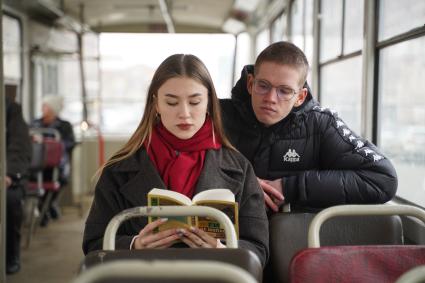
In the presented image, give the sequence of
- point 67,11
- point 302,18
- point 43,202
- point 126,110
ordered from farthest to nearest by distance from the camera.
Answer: point 126,110 < point 67,11 < point 43,202 < point 302,18

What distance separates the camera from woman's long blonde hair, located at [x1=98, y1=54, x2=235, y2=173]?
179cm

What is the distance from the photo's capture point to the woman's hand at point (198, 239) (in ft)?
5.16

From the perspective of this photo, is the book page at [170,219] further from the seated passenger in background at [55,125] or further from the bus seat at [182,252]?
the seated passenger in background at [55,125]

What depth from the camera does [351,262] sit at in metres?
1.46

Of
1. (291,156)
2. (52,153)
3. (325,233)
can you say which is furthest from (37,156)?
(325,233)

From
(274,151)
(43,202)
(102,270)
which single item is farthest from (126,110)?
(102,270)

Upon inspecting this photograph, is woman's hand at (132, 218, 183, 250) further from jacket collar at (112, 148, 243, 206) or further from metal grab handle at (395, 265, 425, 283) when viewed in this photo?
metal grab handle at (395, 265, 425, 283)

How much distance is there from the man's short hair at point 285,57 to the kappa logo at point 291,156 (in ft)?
0.95

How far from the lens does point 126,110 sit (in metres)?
8.73

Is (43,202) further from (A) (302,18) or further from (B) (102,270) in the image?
(B) (102,270)

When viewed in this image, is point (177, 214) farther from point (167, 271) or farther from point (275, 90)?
point (275, 90)

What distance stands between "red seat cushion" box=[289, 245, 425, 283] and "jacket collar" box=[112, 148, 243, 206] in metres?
0.42

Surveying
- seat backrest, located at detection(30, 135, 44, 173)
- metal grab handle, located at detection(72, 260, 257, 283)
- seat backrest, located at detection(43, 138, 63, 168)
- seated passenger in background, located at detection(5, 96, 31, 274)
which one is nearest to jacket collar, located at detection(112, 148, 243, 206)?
metal grab handle, located at detection(72, 260, 257, 283)

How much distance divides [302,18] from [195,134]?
12.7 ft
